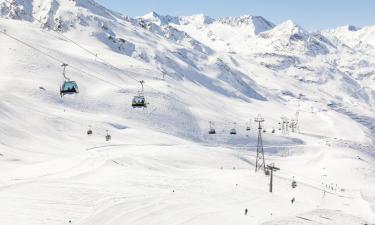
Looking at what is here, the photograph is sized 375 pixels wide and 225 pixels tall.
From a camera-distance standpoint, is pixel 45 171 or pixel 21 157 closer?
pixel 45 171

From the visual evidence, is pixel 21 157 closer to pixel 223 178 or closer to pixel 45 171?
pixel 45 171

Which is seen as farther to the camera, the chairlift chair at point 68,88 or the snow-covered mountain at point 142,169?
the chairlift chair at point 68,88

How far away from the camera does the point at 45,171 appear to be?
69.8 meters

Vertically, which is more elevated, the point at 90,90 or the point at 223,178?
the point at 90,90

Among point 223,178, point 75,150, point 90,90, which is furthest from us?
point 90,90

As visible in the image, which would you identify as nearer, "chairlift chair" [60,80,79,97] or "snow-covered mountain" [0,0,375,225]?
"snow-covered mountain" [0,0,375,225]

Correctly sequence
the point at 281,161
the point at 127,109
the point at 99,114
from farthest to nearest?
1. the point at 127,109
2. the point at 99,114
3. the point at 281,161

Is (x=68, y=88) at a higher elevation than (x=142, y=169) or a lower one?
higher

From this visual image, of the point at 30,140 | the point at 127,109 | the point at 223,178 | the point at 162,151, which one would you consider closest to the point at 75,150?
the point at 30,140

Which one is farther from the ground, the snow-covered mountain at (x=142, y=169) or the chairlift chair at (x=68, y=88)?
the chairlift chair at (x=68, y=88)

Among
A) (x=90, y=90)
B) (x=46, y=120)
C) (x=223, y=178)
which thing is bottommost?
(x=223, y=178)

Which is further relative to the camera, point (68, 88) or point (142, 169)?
point (142, 169)

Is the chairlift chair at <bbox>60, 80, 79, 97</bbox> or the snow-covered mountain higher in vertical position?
the chairlift chair at <bbox>60, 80, 79, 97</bbox>

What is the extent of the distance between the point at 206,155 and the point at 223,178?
33353 mm
